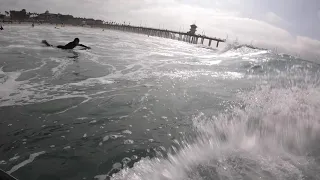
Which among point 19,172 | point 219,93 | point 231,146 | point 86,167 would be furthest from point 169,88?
point 19,172

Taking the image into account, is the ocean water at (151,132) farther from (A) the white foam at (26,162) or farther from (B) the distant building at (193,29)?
(B) the distant building at (193,29)

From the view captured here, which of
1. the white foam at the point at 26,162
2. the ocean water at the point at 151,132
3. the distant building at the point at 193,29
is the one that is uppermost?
the distant building at the point at 193,29

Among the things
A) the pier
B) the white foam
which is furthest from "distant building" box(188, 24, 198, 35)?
the white foam

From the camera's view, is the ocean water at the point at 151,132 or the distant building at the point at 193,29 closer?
the ocean water at the point at 151,132

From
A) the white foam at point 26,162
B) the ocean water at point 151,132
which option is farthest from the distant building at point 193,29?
the white foam at point 26,162

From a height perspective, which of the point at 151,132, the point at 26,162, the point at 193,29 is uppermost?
the point at 193,29

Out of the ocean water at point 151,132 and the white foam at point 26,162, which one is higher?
the ocean water at point 151,132

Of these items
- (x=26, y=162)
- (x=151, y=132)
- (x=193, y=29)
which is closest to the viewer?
(x=26, y=162)

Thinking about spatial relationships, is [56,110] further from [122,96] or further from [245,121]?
[245,121]

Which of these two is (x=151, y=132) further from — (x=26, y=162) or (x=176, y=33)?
(x=176, y=33)

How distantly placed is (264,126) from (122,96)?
531 centimetres

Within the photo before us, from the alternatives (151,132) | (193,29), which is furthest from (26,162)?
(193,29)

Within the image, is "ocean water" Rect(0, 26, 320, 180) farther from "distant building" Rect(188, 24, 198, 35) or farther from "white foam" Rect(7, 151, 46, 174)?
"distant building" Rect(188, 24, 198, 35)

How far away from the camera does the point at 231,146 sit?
194 inches
